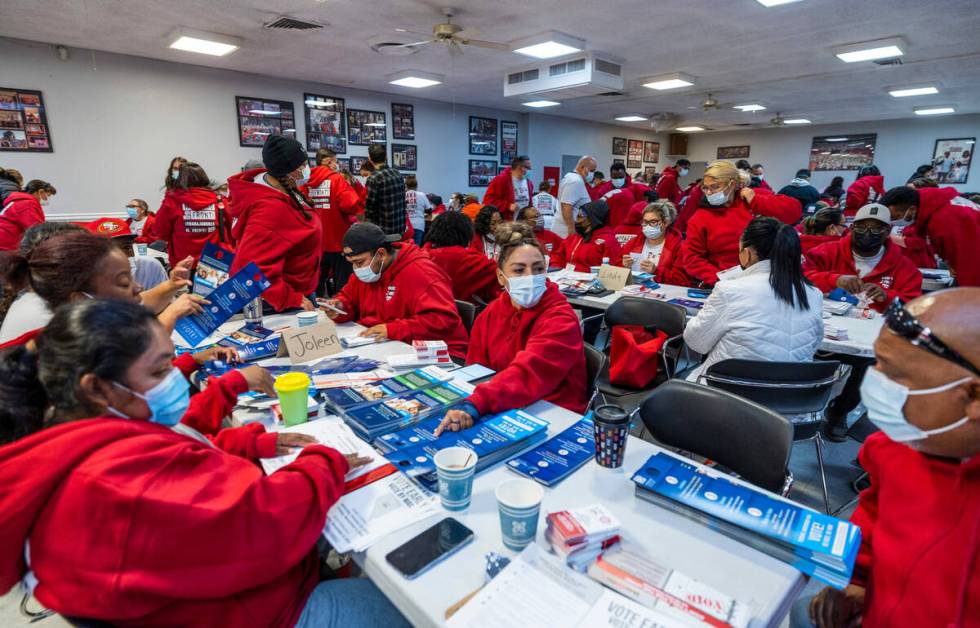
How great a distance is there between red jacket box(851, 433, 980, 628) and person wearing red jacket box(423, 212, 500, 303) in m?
2.85

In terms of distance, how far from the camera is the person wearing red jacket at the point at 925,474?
905 mm

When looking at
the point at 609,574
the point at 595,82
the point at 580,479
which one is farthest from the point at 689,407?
the point at 595,82

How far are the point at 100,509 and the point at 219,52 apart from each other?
6625 mm

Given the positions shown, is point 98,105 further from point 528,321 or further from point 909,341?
point 909,341

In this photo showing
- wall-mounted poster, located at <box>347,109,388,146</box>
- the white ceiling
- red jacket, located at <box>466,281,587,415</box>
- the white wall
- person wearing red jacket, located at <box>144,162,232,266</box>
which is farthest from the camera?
the white wall

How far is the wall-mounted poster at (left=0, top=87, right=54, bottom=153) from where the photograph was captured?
554 cm

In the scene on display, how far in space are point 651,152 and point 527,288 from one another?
15554mm

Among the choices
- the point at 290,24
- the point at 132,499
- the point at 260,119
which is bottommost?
the point at 132,499

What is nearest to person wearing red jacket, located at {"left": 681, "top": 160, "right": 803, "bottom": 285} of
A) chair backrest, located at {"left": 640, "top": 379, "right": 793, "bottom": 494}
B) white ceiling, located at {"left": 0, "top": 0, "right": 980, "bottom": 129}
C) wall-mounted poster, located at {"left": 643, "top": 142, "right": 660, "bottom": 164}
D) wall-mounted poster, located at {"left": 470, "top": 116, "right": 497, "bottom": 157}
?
white ceiling, located at {"left": 0, "top": 0, "right": 980, "bottom": 129}

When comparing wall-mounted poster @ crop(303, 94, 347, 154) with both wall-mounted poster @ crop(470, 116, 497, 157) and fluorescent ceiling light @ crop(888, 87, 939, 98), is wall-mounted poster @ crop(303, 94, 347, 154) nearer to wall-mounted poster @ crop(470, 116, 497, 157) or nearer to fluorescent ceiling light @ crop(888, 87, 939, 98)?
wall-mounted poster @ crop(470, 116, 497, 157)

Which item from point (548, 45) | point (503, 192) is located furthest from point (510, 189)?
point (548, 45)

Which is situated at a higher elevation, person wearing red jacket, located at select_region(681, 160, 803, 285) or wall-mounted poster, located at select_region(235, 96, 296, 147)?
wall-mounted poster, located at select_region(235, 96, 296, 147)

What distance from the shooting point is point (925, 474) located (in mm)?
1004

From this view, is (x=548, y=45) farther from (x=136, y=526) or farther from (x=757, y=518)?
(x=136, y=526)
